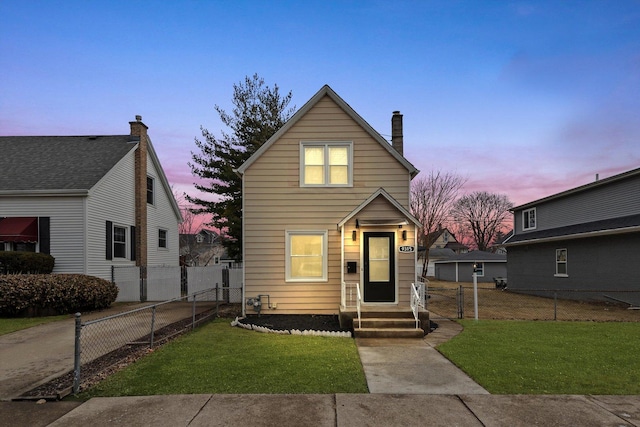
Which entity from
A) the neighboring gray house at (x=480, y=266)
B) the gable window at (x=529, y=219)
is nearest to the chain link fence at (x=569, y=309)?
the gable window at (x=529, y=219)

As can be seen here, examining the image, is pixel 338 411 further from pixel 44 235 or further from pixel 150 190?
pixel 150 190

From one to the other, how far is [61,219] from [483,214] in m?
60.9

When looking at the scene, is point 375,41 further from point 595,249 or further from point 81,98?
point 81,98

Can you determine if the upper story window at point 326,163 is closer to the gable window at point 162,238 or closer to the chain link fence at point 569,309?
the chain link fence at point 569,309

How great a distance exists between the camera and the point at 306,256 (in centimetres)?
1219

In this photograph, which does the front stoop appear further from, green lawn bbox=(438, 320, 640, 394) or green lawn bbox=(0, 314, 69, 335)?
green lawn bbox=(0, 314, 69, 335)

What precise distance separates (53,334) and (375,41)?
14948 millimetres

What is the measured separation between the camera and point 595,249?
18.1 m

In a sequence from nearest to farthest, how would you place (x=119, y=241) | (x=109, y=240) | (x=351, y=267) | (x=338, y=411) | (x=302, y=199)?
(x=338, y=411) → (x=351, y=267) → (x=302, y=199) → (x=109, y=240) → (x=119, y=241)

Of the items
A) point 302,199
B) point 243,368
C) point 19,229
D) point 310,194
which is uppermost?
point 310,194

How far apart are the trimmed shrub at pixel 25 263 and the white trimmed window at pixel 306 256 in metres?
9.75

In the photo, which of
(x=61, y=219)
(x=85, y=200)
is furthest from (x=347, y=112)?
(x=61, y=219)

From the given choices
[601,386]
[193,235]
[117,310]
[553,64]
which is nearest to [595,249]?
[553,64]

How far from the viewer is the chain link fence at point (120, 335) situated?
612 centimetres
